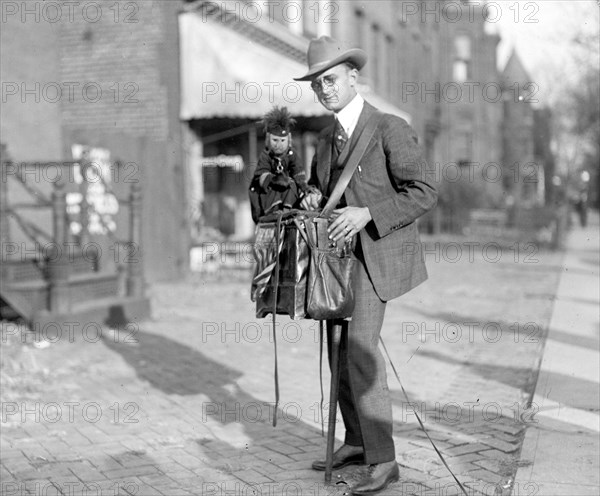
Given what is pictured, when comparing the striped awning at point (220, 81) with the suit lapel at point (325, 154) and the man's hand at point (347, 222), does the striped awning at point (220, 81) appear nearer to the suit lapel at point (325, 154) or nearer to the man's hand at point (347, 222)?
the suit lapel at point (325, 154)

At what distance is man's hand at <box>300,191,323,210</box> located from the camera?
4188mm

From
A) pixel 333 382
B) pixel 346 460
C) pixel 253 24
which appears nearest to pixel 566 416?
pixel 346 460

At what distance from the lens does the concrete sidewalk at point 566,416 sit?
4352 millimetres

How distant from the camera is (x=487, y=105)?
145ft

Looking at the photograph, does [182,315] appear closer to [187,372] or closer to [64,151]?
[187,372]

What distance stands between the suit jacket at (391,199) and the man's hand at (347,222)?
53mm

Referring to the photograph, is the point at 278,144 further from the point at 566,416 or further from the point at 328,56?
the point at 566,416

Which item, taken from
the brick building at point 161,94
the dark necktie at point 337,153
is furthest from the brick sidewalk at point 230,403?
the brick building at point 161,94

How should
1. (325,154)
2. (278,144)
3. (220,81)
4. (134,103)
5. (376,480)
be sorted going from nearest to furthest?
(376,480), (325,154), (278,144), (220,81), (134,103)

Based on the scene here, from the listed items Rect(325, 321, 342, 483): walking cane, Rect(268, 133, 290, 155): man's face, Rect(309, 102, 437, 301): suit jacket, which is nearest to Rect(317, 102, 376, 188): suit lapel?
Rect(309, 102, 437, 301): suit jacket

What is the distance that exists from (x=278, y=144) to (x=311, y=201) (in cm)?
70

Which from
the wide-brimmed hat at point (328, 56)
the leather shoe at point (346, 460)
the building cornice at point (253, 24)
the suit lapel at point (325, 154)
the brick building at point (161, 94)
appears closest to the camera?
the wide-brimmed hat at point (328, 56)

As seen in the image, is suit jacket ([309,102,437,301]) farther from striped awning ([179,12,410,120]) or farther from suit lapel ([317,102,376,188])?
striped awning ([179,12,410,120])

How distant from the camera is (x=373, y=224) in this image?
4.12m
